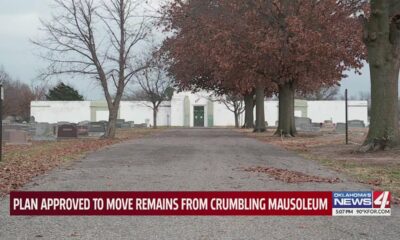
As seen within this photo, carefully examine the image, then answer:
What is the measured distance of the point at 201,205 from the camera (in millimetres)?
8406

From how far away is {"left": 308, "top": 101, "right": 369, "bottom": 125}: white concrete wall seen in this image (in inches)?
3671

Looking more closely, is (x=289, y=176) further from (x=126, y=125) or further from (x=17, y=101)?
(x=17, y=101)

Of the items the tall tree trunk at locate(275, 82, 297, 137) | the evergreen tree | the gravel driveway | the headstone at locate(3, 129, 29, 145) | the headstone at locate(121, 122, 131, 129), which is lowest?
the gravel driveway

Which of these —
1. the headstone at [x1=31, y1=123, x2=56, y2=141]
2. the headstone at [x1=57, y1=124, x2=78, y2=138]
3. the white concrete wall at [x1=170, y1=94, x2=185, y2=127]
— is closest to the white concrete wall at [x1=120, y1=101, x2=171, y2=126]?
the white concrete wall at [x1=170, y1=94, x2=185, y2=127]

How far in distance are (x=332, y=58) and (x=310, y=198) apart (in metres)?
23.9

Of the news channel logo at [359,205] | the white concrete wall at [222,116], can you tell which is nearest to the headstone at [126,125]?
the white concrete wall at [222,116]

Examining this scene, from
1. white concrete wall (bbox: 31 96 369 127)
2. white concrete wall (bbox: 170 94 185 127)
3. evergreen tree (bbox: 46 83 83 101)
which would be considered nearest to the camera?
white concrete wall (bbox: 170 94 185 127)

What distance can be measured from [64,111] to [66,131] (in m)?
62.7

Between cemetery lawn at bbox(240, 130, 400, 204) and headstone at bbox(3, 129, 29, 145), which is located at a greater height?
headstone at bbox(3, 129, 29, 145)

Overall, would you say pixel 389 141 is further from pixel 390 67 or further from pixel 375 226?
pixel 375 226

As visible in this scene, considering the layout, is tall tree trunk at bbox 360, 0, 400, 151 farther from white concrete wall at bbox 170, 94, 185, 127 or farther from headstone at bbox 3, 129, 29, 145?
white concrete wall at bbox 170, 94, 185, 127

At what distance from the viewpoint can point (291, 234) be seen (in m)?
7.36

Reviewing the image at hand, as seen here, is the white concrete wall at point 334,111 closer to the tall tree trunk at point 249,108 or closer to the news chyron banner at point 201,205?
the tall tree trunk at point 249,108

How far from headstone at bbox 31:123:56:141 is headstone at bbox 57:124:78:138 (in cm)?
51
